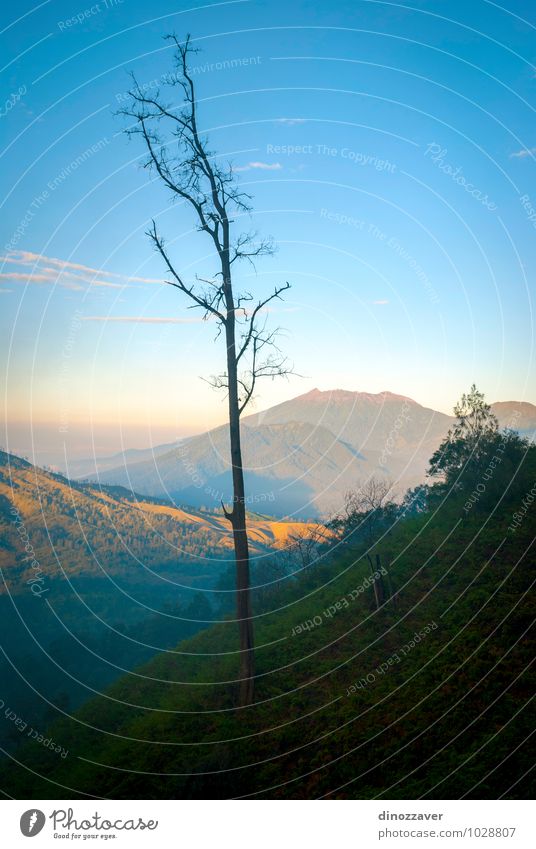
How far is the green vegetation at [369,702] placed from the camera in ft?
26.6

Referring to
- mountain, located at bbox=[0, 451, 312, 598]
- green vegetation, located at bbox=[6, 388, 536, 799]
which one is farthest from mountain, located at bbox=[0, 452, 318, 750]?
green vegetation, located at bbox=[6, 388, 536, 799]

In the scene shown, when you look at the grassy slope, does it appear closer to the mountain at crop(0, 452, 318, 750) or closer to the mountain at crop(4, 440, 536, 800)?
the mountain at crop(4, 440, 536, 800)

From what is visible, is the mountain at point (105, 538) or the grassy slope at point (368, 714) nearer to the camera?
the grassy slope at point (368, 714)

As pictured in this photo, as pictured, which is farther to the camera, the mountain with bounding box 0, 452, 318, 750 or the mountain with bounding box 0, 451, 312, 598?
the mountain with bounding box 0, 451, 312, 598

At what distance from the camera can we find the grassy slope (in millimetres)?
8031

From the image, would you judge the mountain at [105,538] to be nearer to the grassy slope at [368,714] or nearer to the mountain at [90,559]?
the mountain at [90,559]

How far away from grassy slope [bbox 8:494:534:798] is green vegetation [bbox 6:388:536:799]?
0.10ft

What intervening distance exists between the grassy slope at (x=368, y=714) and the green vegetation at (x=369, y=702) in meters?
0.03

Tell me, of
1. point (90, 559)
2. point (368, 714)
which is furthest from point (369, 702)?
point (90, 559)

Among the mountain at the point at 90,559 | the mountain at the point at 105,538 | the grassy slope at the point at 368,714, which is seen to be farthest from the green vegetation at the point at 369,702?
the mountain at the point at 105,538

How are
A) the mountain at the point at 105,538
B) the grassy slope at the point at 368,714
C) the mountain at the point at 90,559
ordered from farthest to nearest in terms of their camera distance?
the mountain at the point at 105,538
the mountain at the point at 90,559
the grassy slope at the point at 368,714
